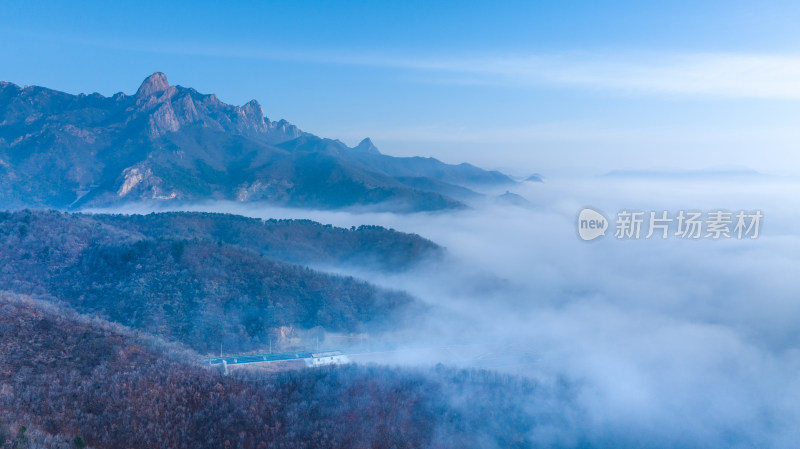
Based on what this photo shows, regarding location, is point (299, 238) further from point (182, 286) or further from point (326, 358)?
point (326, 358)

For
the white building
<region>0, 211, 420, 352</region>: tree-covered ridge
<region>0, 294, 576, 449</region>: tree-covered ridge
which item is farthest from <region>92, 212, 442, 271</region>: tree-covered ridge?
<region>0, 294, 576, 449</region>: tree-covered ridge

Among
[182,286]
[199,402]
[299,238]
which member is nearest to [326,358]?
[182,286]

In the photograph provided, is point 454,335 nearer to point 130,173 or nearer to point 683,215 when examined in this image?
point 683,215

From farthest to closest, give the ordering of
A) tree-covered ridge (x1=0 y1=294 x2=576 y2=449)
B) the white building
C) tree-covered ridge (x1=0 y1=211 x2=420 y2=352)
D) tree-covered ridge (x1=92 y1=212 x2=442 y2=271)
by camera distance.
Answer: tree-covered ridge (x1=92 y1=212 x2=442 y2=271) < tree-covered ridge (x1=0 y1=211 x2=420 y2=352) < the white building < tree-covered ridge (x1=0 y1=294 x2=576 y2=449)

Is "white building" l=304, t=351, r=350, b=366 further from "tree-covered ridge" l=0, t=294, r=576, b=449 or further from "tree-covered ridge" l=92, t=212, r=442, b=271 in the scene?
"tree-covered ridge" l=92, t=212, r=442, b=271

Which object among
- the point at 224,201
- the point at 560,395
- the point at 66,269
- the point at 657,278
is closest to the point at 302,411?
the point at 560,395

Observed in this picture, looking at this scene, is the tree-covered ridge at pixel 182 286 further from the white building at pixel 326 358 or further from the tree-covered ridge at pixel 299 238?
the tree-covered ridge at pixel 299 238
